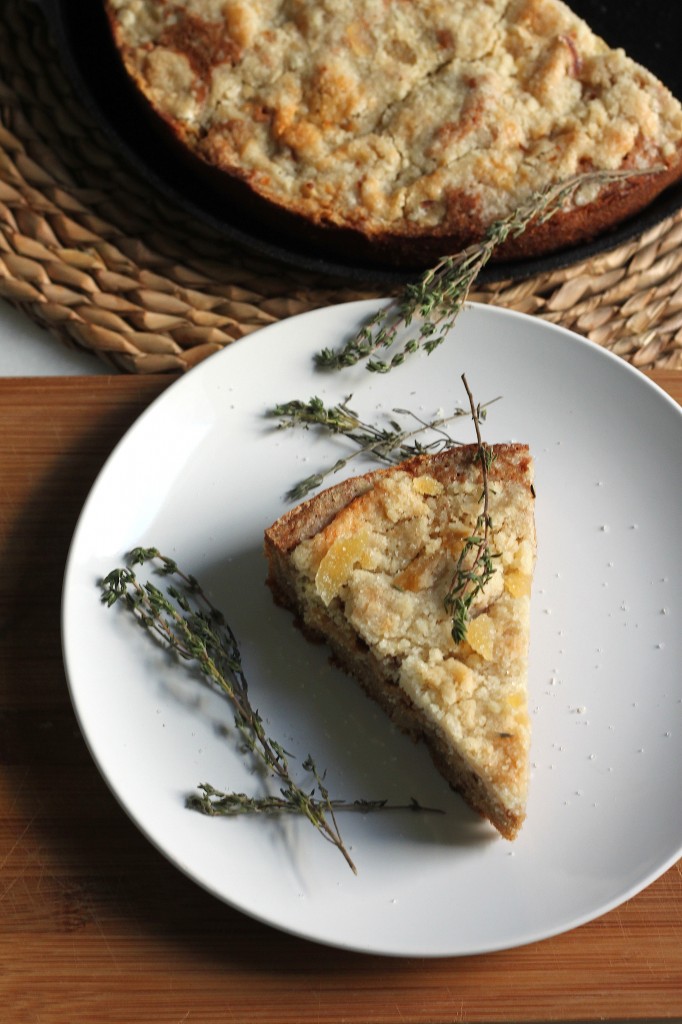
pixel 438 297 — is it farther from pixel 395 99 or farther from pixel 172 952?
pixel 172 952

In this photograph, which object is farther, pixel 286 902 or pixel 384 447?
pixel 384 447

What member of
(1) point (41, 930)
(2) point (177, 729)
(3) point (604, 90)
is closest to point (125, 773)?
(2) point (177, 729)

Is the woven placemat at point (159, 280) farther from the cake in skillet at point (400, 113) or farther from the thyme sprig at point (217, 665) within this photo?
the thyme sprig at point (217, 665)

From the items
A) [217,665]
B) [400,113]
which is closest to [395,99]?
[400,113]

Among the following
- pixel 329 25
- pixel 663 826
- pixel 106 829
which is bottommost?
pixel 106 829

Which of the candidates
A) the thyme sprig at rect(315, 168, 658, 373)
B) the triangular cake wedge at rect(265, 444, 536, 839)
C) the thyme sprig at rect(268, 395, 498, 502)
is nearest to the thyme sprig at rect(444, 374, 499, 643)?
the triangular cake wedge at rect(265, 444, 536, 839)

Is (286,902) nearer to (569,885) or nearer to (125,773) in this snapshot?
(125,773)

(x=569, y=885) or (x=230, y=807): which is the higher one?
(x=569, y=885)
